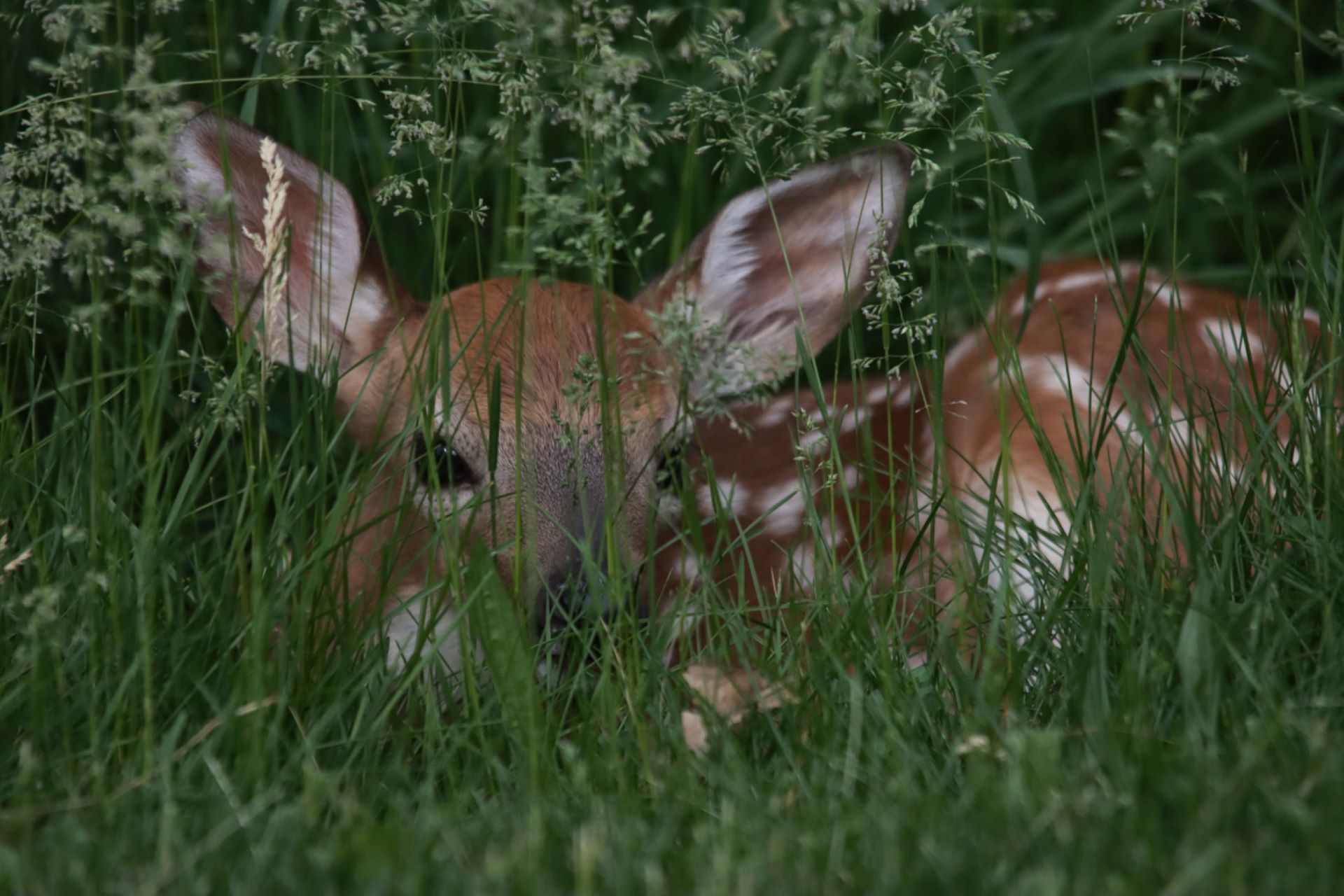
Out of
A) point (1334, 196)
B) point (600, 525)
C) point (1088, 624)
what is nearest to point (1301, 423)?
point (1088, 624)

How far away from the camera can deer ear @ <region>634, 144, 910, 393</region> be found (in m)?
2.65

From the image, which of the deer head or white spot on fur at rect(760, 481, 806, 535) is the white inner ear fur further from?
white spot on fur at rect(760, 481, 806, 535)

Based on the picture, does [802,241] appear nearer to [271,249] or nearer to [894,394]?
[894,394]

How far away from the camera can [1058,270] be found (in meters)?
3.47

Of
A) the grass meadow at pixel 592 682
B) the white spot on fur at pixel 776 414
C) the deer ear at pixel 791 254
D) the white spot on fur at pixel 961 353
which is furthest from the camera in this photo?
the white spot on fur at pixel 776 414

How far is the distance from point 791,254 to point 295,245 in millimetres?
921

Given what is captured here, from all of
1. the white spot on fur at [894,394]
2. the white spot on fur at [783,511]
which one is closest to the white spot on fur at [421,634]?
the white spot on fur at [783,511]

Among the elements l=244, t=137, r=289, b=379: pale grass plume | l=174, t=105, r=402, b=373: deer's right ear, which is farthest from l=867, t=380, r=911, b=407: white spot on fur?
l=244, t=137, r=289, b=379: pale grass plume

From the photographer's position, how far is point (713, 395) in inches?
78.0

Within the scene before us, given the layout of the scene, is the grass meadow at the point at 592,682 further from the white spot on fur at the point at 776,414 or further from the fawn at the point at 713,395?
the white spot on fur at the point at 776,414

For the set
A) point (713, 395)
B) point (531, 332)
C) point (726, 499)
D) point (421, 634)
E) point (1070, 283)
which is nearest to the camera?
point (421, 634)

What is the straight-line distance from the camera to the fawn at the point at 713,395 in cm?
201

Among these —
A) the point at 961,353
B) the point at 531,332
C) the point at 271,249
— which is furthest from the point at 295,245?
the point at 961,353

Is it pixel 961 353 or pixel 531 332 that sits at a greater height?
pixel 531 332
